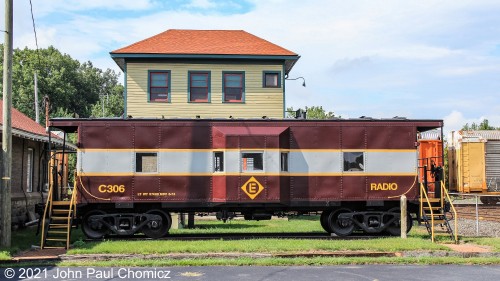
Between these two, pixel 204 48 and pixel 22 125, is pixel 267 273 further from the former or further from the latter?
pixel 204 48

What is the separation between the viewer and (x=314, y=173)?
17.3 meters

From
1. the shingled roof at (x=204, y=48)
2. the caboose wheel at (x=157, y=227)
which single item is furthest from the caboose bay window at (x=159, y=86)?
the caboose wheel at (x=157, y=227)

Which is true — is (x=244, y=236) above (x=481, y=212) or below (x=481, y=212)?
above

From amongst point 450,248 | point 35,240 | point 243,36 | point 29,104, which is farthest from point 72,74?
point 450,248

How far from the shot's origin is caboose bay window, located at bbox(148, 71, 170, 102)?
85.9 ft

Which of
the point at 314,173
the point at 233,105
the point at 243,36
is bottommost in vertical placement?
the point at 314,173

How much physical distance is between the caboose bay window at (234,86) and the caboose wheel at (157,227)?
34.1 ft

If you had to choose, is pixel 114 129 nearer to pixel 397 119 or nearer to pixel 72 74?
pixel 397 119

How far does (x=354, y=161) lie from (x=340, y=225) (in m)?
2.09

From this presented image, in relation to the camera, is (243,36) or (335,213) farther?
(243,36)

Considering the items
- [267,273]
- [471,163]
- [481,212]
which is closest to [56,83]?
[471,163]

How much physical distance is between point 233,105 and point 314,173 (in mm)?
9842

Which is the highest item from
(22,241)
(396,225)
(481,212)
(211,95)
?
(211,95)

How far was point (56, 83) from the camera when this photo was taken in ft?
245
